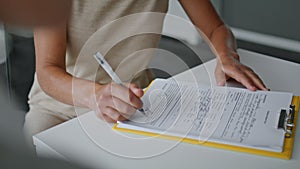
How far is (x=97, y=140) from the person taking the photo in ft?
3.19

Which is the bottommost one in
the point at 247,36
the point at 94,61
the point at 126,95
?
the point at 247,36

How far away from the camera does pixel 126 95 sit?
99 centimetres

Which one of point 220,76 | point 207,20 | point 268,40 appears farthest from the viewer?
point 268,40

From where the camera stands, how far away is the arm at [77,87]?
1002 mm

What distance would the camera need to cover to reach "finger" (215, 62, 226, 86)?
1213mm

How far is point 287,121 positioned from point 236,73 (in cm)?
26

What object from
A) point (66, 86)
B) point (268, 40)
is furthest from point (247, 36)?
point (66, 86)

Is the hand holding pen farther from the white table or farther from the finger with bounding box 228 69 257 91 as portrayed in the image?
the finger with bounding box 228 69 257 91

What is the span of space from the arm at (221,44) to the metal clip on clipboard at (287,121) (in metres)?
0.14

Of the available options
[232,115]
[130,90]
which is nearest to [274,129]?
[232,115]

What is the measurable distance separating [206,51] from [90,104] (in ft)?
7.42

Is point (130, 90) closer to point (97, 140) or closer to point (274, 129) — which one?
point (97, 140)

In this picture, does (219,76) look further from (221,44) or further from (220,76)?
(221,44)

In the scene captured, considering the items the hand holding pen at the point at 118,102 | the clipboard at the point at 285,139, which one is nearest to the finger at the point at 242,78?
the clipboard at the point at 285,139
